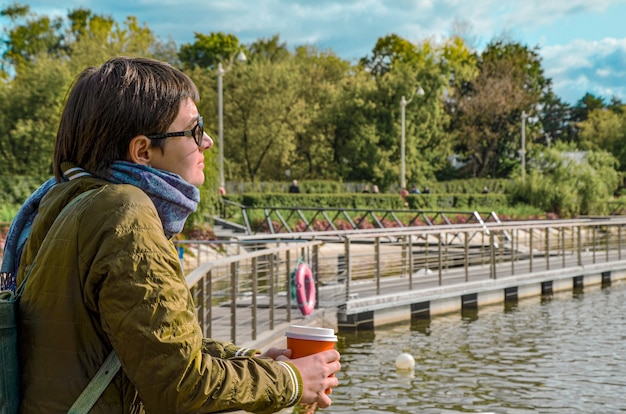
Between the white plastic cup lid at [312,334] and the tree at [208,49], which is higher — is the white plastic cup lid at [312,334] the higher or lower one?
the lower one

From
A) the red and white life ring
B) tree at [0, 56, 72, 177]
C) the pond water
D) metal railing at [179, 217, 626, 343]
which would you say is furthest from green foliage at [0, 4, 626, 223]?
the red and white life ring

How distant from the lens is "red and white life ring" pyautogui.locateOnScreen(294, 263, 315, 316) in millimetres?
12867

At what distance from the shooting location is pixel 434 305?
1684 centimetres

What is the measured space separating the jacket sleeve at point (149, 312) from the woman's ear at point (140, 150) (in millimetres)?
213

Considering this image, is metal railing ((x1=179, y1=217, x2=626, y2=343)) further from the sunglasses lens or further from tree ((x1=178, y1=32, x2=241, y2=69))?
tree ((x1=178, y1=32, x2=241, y2=69))

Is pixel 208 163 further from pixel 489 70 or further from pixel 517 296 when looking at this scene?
pixel 489 70

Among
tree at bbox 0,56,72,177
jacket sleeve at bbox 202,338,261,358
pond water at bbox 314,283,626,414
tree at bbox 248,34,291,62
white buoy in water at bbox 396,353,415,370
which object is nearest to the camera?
jacket sleeve at bbox 202,338,261,358

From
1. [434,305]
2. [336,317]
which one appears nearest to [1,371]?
[336,317]

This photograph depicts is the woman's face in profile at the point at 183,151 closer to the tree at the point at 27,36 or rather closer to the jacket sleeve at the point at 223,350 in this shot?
the jacket sleeve at the point at 223,350

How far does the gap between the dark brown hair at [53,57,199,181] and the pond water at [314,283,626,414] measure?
7632 millimetres

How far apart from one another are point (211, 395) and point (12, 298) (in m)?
0.51

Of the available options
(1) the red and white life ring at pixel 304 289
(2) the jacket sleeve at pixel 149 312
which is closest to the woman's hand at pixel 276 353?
(2) the jacket sleeve at pixel 149 312

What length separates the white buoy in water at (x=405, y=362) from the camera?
11875 mm

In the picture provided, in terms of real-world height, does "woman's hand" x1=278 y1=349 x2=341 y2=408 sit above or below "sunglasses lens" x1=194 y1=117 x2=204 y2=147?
below
